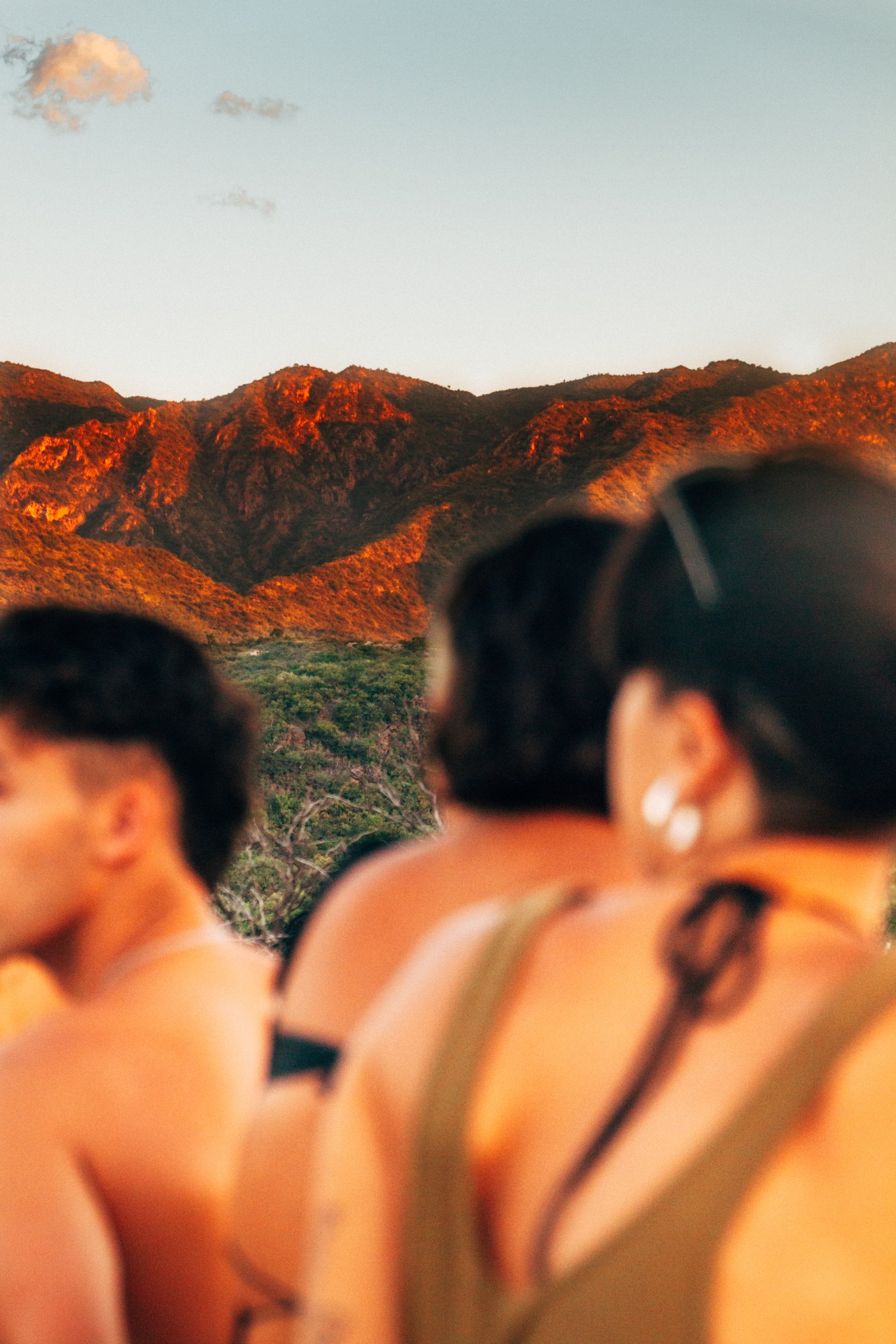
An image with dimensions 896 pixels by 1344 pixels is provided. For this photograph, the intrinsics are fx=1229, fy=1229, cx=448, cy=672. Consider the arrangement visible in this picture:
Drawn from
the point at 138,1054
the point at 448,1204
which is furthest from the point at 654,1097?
the point at 138,1054

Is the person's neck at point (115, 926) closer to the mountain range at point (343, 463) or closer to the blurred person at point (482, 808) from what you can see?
the blurred person at point (482, 808)

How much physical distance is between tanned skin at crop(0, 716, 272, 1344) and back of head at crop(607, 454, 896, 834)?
88cm

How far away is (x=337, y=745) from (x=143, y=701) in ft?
105

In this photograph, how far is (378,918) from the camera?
4.78 ft

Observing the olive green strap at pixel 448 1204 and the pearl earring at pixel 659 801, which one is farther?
the pearl earring at pixel 659 801

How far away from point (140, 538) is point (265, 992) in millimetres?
84706

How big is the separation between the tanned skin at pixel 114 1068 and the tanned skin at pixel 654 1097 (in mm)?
612

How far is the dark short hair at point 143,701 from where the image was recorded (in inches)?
65.5

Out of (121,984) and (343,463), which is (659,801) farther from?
(343,463)

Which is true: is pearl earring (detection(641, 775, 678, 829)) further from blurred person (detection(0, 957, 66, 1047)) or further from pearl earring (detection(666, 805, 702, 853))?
blurred person (detection(0, 957, 66, 1047))

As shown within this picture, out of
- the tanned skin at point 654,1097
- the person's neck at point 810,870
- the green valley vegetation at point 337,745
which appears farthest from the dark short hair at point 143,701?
the green valley vegetation at point 337,745

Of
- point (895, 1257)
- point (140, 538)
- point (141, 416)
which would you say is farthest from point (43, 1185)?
point (141, 416)

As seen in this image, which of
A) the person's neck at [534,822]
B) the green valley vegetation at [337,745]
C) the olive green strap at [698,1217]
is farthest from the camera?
the green valley vegetation at [337,745]

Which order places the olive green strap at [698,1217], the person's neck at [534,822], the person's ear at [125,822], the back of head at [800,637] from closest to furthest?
the olive green strap at [698,1217] → the back of head at [800,637] → the person's neck at [534,822] → the person's ear at [125,822]
